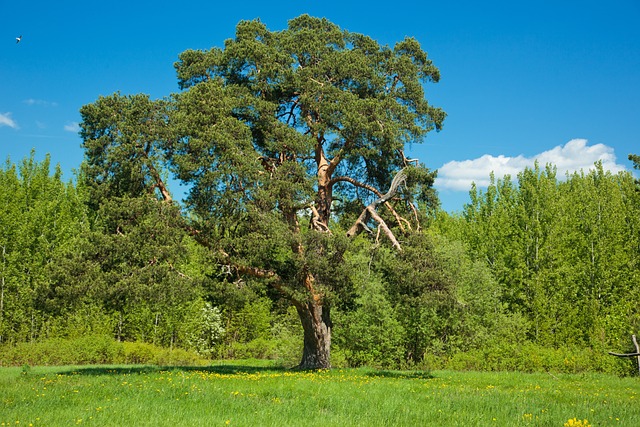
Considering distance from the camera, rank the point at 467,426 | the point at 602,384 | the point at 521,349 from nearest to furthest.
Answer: the point at 467,426, the point at 602,384, the point at 521,349

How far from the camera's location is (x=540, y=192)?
43938 millimetres

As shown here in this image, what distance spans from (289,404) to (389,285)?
1038 centimetres

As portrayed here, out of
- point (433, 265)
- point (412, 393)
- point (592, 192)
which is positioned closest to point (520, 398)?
point (412, 393)

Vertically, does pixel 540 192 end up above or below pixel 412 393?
above

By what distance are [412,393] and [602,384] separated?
933 centimetres

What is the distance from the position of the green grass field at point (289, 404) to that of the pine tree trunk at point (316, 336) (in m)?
7.22

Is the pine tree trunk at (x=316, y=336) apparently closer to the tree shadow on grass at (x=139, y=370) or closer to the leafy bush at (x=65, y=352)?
the tree shadow on grass at (x=139, y=370)

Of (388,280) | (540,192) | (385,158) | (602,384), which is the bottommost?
(602,384)

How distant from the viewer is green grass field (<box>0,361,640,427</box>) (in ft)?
36.9

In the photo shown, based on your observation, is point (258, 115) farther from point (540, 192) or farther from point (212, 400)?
point (540, 192)

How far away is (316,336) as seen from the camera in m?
25.5

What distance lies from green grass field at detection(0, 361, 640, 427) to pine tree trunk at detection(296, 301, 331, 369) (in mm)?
7216

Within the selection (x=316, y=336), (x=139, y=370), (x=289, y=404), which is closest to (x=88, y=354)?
(x=139, y=370)

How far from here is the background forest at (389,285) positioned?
68.9 feet
